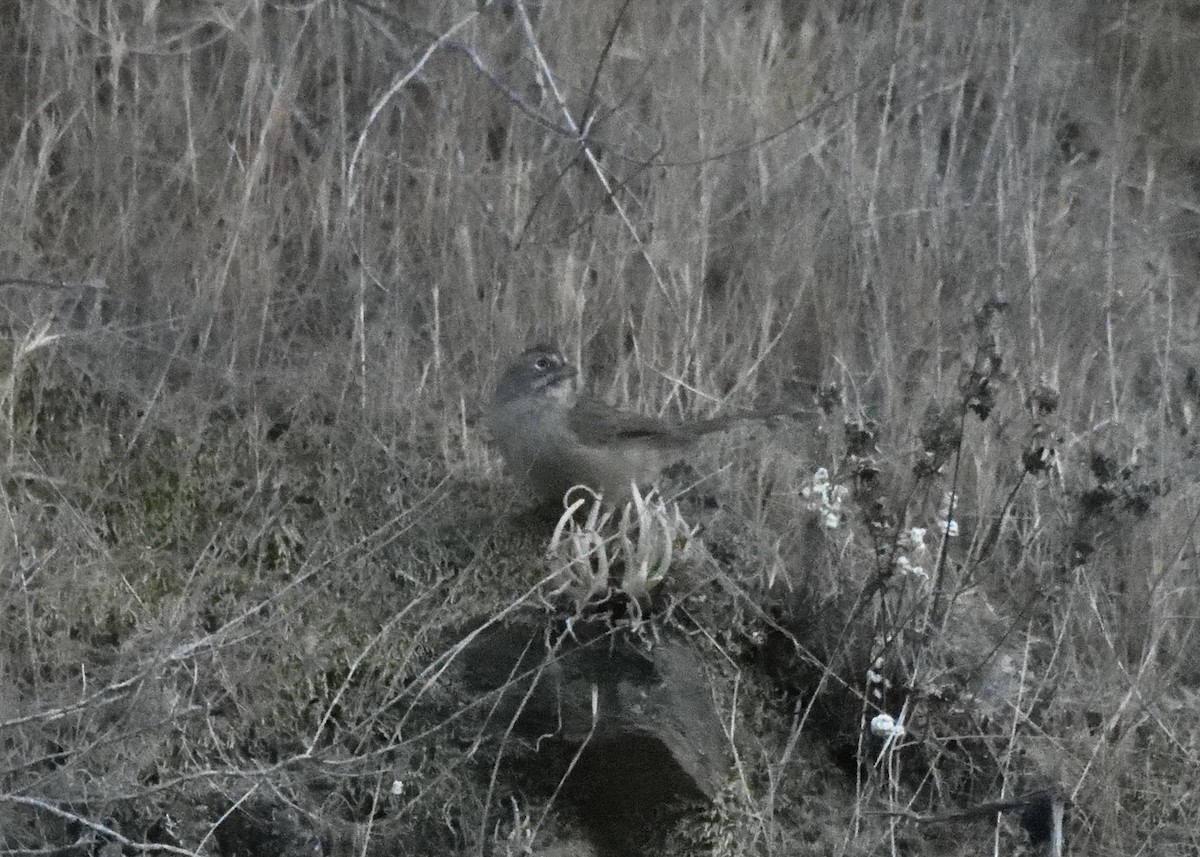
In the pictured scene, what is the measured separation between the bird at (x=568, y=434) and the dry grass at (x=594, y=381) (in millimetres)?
172

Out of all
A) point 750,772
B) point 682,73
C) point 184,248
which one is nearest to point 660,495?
point 750,772

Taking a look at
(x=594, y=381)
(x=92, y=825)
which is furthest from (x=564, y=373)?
(x=92, y=825)

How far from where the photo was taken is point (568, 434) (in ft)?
16.0

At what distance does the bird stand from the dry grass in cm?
17

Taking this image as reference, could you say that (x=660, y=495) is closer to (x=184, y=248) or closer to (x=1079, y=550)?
(x=1079, y=550)

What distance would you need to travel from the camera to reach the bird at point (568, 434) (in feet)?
15.7

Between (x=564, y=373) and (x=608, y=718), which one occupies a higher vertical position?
(x=564, y=373)

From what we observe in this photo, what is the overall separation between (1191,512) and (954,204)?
1.59m

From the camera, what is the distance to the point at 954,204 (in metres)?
6.27

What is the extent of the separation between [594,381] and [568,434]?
2.64ft

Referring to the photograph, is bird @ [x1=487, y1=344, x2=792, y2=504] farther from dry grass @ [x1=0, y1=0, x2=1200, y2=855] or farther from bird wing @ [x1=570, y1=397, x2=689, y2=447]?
dry grass @ [x1=0, y1=0, x2=1200, y2=855]

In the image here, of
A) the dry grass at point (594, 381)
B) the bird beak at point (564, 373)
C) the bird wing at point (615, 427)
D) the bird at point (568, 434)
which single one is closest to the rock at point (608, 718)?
the dry grass at point (594, 381)

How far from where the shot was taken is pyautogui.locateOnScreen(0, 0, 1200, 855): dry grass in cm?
412

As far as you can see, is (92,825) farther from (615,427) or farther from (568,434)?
(615,427)
